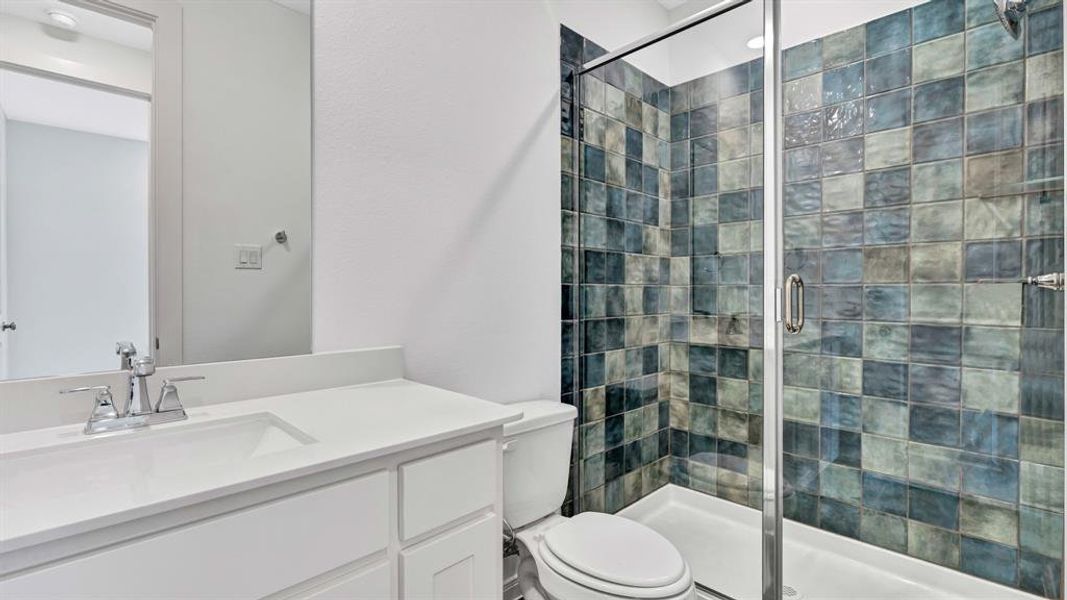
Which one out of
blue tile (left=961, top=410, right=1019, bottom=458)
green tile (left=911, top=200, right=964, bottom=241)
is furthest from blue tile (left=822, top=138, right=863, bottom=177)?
blue tile (left=961, top=410, right=1019, bottom=458)

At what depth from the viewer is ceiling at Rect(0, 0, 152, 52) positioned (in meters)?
0.93

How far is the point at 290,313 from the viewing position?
1246 millimetres

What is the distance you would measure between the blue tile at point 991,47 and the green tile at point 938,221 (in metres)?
Answer: 0.45

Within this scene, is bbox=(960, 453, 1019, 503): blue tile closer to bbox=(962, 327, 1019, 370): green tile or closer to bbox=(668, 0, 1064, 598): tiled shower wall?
bbox=(668, 0, 1064, 598): tiled shower wall

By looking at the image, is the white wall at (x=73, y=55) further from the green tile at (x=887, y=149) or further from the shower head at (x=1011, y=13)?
A: the shower head at (x=1011, y=13)

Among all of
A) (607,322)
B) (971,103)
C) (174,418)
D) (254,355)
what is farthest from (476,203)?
(971,103)

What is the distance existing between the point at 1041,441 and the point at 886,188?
3.00 feet

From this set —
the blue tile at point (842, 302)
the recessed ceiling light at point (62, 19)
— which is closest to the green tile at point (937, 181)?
the blue tile at point (842, 302)

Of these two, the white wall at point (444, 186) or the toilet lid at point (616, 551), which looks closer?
the toilet lid at point (616, 551)

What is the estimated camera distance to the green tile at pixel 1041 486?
1.43 m

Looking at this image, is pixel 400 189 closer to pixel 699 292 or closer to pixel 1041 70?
pixel 699 292

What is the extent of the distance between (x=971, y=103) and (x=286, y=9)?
2137mm

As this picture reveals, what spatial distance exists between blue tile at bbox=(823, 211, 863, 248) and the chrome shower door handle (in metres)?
0.27

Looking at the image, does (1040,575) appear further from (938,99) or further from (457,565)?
(457,565)
